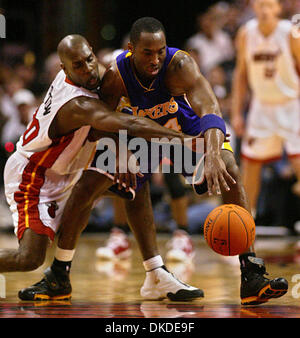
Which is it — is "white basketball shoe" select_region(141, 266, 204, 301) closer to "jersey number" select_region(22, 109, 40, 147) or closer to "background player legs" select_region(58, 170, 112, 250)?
"background player legs" select_region(58, 170, 112, 250)

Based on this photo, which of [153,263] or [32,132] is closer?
[32,132]

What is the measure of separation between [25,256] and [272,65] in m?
3.67

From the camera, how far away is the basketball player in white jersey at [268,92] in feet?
20.9

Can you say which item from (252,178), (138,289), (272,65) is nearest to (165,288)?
(138,289)

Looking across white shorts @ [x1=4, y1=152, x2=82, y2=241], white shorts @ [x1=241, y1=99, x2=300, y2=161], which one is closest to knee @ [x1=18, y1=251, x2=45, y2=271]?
white shorts @ [x1=4, y1=152, x2=82, y2=241]

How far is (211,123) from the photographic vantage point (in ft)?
11.3

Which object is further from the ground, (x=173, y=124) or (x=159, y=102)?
(x=159, y=102)

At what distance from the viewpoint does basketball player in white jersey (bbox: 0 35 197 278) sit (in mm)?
3619

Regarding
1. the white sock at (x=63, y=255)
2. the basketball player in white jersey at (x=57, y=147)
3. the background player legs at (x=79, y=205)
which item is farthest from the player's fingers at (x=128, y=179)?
the white sock at (x=63, y=255)

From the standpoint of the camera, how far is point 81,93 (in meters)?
3.77

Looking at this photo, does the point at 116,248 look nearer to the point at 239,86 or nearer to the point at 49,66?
the point at 239,86

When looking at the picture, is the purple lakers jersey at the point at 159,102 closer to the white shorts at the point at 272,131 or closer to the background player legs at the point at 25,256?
the background player legs at the point at 25,256

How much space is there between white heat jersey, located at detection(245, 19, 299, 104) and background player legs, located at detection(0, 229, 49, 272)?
3472 millimetres
